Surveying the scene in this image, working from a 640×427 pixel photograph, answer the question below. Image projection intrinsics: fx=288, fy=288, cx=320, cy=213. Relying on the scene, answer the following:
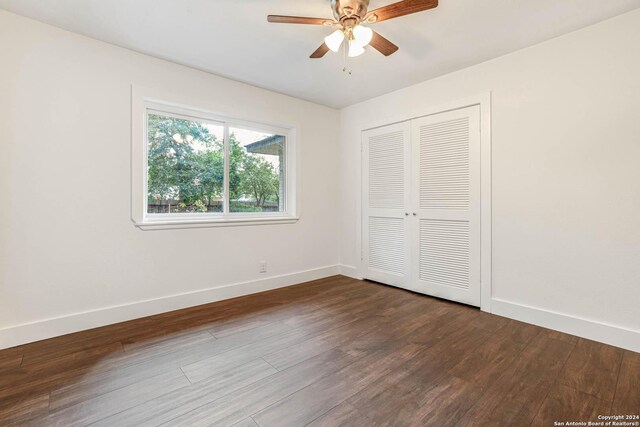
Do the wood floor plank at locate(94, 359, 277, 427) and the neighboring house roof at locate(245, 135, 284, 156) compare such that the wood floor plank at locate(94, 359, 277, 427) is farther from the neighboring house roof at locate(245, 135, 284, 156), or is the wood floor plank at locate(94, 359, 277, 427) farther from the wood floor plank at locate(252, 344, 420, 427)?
the neighboring house roof at locate(245, 135, 284, 156)

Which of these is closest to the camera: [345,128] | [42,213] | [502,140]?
[42,213]

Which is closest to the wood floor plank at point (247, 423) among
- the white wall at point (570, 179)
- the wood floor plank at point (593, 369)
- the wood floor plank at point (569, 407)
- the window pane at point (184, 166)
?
the wood floor plank at point (569, 407)

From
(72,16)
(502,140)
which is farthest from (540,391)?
(72,16)

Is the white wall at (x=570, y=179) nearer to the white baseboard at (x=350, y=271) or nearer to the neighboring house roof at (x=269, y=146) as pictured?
the white baseboard at (x=350, y=271)

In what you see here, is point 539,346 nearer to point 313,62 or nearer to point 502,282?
point 502,282

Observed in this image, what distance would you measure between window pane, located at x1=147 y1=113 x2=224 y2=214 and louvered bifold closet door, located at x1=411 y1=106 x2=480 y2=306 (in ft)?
7.66

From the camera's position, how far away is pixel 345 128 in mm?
4312

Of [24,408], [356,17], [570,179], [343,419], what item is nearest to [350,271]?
[570,179]

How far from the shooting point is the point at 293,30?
233cm

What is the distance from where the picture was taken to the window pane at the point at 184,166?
2900 millimetres

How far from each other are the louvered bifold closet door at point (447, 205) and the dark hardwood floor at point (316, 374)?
1.80ft

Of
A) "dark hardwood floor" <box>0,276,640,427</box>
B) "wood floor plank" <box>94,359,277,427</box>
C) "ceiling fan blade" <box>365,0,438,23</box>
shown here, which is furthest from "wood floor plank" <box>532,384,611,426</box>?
"ceiling fan blade" <box>365,0,438,23</box>

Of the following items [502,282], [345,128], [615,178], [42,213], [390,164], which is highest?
[345,128]

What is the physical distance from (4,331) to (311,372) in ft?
7.59
